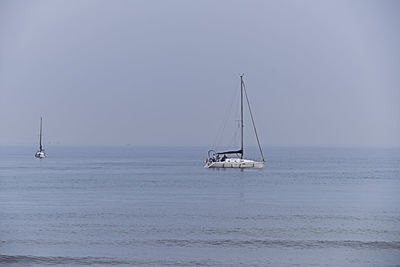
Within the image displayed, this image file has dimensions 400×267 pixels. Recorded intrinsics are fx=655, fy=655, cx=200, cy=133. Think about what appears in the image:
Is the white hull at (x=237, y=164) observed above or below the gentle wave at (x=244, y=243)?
above

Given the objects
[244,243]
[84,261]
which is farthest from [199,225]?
[84,261]

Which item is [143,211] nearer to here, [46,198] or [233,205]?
[233,205]

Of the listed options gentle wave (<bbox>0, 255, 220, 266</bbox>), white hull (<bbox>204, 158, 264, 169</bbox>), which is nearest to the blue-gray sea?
gentle wave (<bbox>0, 255, 220, 266</bbox>)

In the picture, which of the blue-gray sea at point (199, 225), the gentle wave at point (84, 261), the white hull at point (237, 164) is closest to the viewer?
the gentle wave at point (84, 261)

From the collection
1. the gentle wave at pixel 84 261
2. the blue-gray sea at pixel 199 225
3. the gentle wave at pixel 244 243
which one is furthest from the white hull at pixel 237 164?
the gentle wave at pixel 84 261

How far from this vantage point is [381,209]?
58.8 metres

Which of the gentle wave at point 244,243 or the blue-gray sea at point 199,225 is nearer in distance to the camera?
the blue-gray sea at point 199,225

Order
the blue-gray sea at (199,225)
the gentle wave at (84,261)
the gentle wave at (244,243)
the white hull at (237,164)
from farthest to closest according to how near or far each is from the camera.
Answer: the white hull at (237,164)
the gentle wave at (244,243)
the blue-gray sea at (199,225)
the gentle wave at (84,261)

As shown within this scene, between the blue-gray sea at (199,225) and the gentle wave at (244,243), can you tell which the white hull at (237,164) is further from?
the gentle wave at (244,243)

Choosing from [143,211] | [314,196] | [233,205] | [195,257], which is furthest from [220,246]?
[314,196]

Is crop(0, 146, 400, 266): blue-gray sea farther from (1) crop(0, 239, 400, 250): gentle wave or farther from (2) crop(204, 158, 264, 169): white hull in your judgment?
(2) crop(204, 158, 264, 169): white hull

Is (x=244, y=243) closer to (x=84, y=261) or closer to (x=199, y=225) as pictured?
(x=199, y=225)

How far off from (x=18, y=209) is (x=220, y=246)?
24.8 metres

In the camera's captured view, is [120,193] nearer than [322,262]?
No
